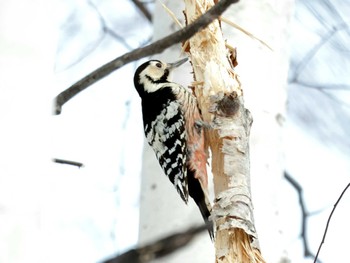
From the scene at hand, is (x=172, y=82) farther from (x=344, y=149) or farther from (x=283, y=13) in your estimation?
(x=344, y=149)

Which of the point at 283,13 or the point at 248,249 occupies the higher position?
the point at 283,13

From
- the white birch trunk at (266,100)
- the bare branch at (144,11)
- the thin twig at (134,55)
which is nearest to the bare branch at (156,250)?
the thin twig at (134,55)

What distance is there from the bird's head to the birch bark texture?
148 mm

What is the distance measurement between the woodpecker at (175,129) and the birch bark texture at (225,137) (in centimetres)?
11

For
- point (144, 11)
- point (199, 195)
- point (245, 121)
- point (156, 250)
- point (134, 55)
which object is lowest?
point (156, 250)

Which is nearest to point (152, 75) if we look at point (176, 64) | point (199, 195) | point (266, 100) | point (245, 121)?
point (176, 64)

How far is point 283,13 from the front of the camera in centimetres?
284

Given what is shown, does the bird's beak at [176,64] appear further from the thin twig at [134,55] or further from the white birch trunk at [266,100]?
the thin twig at [134,55]

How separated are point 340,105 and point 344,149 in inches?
8.5

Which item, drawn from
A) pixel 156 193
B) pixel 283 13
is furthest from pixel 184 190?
pixel 283 13

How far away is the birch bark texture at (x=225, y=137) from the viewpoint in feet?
6.87

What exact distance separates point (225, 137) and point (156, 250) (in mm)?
1499

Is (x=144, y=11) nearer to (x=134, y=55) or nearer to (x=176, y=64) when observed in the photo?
(x=176, y=64)

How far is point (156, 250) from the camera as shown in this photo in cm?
79
